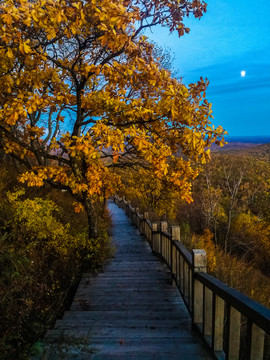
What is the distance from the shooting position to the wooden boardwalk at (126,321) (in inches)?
127

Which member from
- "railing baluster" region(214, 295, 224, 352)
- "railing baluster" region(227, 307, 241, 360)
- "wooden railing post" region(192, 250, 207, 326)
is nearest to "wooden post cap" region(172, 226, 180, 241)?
"wooden railing post" region(192, 250, 207, 326)

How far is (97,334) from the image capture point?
3750 millimetres

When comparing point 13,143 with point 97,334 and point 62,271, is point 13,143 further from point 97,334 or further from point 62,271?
point 97,334

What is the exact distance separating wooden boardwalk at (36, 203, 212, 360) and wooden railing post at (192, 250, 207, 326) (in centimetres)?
24

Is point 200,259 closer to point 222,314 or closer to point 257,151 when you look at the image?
point 222,314

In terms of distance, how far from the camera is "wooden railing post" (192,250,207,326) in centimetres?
382

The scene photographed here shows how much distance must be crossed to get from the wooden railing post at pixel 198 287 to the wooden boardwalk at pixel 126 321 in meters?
0.24

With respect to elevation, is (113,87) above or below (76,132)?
above

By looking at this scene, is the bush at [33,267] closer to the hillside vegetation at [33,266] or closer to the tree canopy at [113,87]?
the hillside vegetation at [33,266]

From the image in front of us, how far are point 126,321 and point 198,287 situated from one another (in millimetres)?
1417

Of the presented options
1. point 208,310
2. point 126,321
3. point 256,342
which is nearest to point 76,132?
point 126,321

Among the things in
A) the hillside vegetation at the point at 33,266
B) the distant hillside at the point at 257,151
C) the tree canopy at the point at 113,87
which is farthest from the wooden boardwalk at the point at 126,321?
the distant hillside at the point at 257,151

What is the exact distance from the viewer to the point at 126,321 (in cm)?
438

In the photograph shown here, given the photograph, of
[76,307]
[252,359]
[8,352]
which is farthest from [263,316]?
[76,307]
